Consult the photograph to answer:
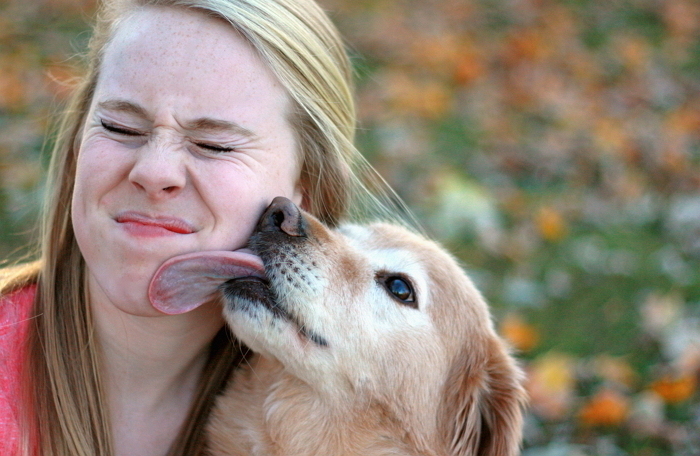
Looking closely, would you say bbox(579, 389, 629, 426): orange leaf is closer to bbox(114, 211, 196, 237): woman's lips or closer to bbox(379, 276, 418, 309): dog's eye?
bbox(379, 276, 418, 309): dog's eye

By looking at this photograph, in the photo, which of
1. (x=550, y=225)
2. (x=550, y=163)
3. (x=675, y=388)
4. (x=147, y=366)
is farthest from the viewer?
(x=550, y=163)

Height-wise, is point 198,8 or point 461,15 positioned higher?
point 461,15

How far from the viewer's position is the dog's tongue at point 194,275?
217 centimetres

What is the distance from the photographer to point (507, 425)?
2.58m

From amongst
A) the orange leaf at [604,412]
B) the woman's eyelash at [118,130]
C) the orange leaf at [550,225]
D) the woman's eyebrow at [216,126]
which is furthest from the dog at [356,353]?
the orange leaf at [550,225]

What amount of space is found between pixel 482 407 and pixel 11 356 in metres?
1.60

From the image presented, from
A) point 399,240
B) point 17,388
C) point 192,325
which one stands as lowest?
point 17,388

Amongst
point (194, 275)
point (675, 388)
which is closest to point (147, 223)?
point (194, 275)

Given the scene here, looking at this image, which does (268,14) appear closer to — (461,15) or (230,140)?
(230,140)

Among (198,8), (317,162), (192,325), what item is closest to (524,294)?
(317,162)

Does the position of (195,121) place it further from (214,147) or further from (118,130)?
(118,130)

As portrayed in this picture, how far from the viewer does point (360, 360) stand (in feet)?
7.88

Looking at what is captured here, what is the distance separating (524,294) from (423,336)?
236 cm

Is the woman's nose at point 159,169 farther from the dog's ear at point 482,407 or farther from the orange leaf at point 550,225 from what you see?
the orange leaf at point 550,225
